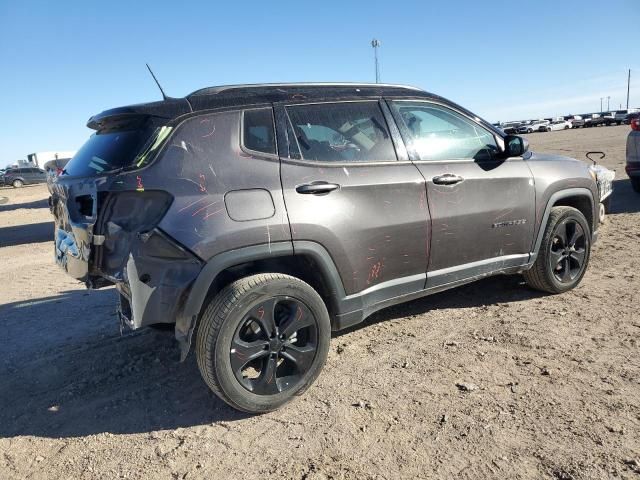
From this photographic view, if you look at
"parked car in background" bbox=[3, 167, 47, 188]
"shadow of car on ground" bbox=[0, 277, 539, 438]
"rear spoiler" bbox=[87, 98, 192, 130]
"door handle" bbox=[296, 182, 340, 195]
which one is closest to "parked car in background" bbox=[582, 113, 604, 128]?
"parked car in background" bbox=[3, 167, 47, 188]

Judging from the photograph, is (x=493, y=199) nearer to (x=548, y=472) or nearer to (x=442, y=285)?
(x=442, y=285)

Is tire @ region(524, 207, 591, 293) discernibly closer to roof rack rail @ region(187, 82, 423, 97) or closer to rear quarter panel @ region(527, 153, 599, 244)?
rear quarter panel @ region(527, 153, 599, 244)

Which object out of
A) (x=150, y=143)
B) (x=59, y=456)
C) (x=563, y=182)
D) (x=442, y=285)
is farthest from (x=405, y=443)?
(x=563, y=182)

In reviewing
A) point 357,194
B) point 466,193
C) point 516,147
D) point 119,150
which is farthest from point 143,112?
point 516,147

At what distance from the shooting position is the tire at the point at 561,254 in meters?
4.24

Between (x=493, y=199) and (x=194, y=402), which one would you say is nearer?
(x=194, y=402)

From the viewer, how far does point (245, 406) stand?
281 centimetres

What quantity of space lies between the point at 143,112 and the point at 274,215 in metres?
0.95

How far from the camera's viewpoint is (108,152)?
2.91 meters

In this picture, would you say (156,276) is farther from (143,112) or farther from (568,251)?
(568,251)

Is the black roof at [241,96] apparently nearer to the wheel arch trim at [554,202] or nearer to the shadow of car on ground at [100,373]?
the wheel arch trim at [554,202]

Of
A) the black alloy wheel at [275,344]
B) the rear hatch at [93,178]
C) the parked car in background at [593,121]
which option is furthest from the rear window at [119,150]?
the parked car in background at [593,121]

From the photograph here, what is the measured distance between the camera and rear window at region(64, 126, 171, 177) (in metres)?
2.72

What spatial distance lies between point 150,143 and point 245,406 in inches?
62.6
